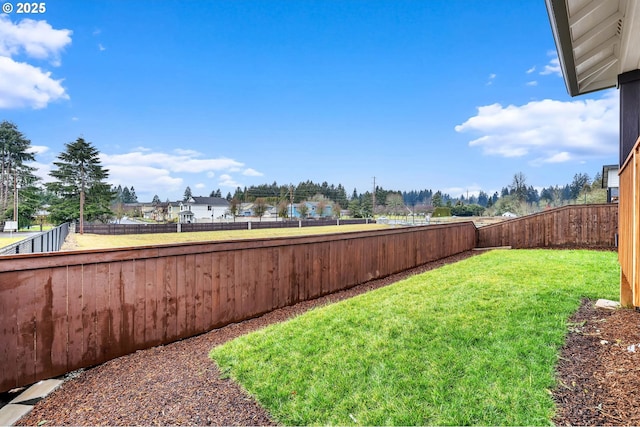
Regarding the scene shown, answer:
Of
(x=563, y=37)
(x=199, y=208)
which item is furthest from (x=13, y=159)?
(x=563, y=37)

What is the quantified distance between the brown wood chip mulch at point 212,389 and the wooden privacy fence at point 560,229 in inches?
322

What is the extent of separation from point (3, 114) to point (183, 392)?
146 feet

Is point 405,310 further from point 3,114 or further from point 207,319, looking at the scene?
point 3,114

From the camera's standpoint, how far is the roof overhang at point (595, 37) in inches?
105

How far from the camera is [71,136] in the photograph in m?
30.3

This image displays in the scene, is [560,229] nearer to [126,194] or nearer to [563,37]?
[563,37]

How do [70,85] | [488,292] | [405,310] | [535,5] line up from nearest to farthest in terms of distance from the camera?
[405,310], [488,292], [535,5], [70,85]

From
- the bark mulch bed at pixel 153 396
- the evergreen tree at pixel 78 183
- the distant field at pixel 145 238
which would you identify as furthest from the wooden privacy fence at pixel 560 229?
the evergreen tree at pixel 78 183

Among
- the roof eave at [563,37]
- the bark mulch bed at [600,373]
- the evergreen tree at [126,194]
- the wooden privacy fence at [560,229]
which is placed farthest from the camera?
the evergreen tree at [126,194]

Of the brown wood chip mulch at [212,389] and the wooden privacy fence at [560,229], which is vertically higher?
the wooden privacy fence at [560,229]

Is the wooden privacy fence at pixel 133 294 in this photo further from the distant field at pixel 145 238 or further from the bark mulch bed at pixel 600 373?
the distant field at pixel 145 238

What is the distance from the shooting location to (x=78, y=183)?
31000mm

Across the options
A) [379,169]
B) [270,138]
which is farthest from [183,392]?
[379,169]

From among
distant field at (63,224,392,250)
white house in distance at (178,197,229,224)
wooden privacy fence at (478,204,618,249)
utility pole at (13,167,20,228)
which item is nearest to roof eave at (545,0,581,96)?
wooden privacy fence at (478,204,618,249)
